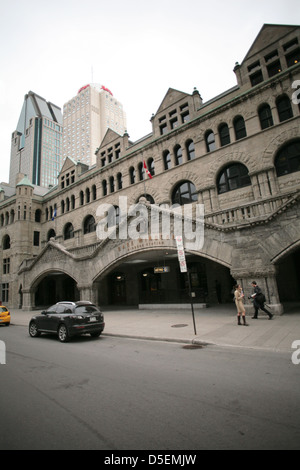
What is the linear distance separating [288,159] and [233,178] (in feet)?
13.1

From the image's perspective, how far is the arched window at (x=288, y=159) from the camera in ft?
56.1

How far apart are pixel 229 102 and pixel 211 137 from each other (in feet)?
9.61

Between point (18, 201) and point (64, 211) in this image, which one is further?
point (18, 201)

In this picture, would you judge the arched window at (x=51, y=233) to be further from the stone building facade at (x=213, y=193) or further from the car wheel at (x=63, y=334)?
the car wheel at (x=63, y=334)

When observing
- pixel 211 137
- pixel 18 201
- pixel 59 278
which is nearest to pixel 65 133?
pixel 18 201

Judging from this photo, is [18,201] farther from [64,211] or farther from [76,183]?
[76,183]

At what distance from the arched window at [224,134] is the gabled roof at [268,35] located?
5398mm

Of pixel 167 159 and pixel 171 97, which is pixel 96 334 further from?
pixel 171 97

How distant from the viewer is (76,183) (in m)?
33.2

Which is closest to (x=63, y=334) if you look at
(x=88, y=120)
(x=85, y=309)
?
(x=85, y=309)

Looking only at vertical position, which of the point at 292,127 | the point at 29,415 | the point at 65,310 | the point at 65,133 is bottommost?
the point at 29,415

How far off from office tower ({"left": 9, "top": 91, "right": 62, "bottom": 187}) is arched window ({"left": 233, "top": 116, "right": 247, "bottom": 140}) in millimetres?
146716

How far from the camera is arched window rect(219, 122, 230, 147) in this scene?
20.8m

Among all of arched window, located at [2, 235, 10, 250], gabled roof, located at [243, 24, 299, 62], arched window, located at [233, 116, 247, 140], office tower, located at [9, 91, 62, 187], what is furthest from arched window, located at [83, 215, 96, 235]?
office tower, located at [9, 91, 62, 187]
